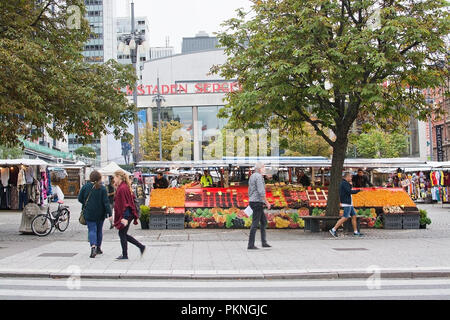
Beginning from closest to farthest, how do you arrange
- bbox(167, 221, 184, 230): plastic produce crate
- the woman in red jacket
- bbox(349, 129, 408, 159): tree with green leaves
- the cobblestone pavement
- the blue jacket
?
1. the woman in red jacket
2. the blue jacket
3. the cobblestone pavement
4. bbox(167, 221, 184, 230): plastic produce crate
5. bbox(349, 129, 408, 159): tree with green leaves

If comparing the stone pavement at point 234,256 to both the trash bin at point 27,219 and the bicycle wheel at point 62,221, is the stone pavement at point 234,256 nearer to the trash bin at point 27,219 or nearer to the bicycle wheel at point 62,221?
the trash bin at point 27,219

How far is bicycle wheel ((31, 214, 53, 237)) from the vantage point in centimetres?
1582

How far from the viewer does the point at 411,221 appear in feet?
57.3

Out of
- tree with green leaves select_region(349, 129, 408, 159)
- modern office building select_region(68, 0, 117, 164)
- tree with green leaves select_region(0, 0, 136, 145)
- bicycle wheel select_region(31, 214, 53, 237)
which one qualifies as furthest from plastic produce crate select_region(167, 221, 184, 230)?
modern office building select_region(68, 0, 117, 164)

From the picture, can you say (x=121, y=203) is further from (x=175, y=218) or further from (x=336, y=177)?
(x=336, y=177)

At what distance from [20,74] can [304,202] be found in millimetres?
10595

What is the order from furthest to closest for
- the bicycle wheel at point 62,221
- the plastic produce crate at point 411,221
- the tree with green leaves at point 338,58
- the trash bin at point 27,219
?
the plastic produce crate at point 411,221, the bicycle wheel at point 62,221, the trash bin at point 27,219, the tree with green leaves at point 338,58

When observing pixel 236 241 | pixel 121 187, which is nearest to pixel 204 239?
pixel 236 241

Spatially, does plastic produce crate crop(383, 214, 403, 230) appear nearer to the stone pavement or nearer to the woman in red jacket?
the stone pavement

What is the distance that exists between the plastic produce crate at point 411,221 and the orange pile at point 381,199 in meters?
0.43

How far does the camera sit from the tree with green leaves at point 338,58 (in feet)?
47.3

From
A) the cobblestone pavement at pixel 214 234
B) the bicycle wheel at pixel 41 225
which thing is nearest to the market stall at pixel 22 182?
the cobblestone pavement at pixel 214 234

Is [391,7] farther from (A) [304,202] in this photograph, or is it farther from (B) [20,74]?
(B) [20,74]

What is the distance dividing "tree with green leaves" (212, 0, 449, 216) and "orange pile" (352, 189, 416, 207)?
5.99 feet
